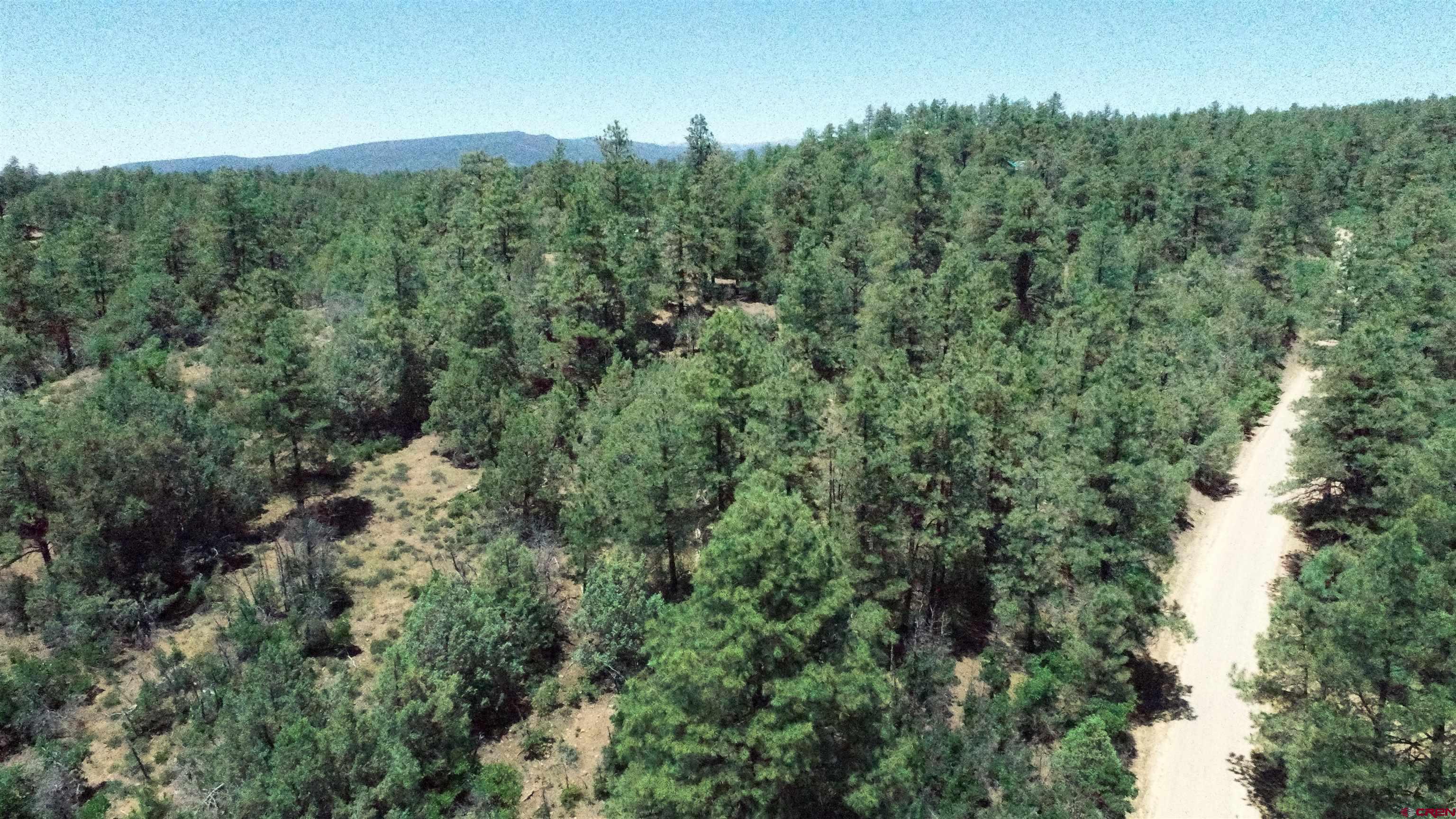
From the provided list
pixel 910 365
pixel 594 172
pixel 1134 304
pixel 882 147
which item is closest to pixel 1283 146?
pixel 882 147

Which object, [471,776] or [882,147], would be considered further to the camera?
[882,147]

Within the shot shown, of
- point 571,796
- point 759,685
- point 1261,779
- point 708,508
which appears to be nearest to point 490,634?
point 571,796

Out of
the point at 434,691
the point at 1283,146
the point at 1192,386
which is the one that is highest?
the point at 1283,146

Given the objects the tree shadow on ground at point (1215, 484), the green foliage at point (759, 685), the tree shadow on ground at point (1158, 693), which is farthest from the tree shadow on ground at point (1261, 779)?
the tree shadow on ground at point (1215, 484)

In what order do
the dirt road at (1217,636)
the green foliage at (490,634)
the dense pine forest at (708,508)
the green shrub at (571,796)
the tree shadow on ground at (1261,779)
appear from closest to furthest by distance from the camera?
the dense pine forest at (708,508)
the tree shadow on ground at (1261,779)
the green shrub at (571,796)
the dirt road at (1217,636)
the green foliage at (490,634)

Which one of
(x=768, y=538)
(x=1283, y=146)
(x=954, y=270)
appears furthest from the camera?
(x=1283, y=146)

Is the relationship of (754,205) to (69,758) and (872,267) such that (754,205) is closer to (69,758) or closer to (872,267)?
(872,267)

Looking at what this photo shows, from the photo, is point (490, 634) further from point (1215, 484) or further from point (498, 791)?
point (1215, 484)

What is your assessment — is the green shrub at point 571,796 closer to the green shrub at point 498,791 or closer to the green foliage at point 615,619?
the green shrub at point 498,791
